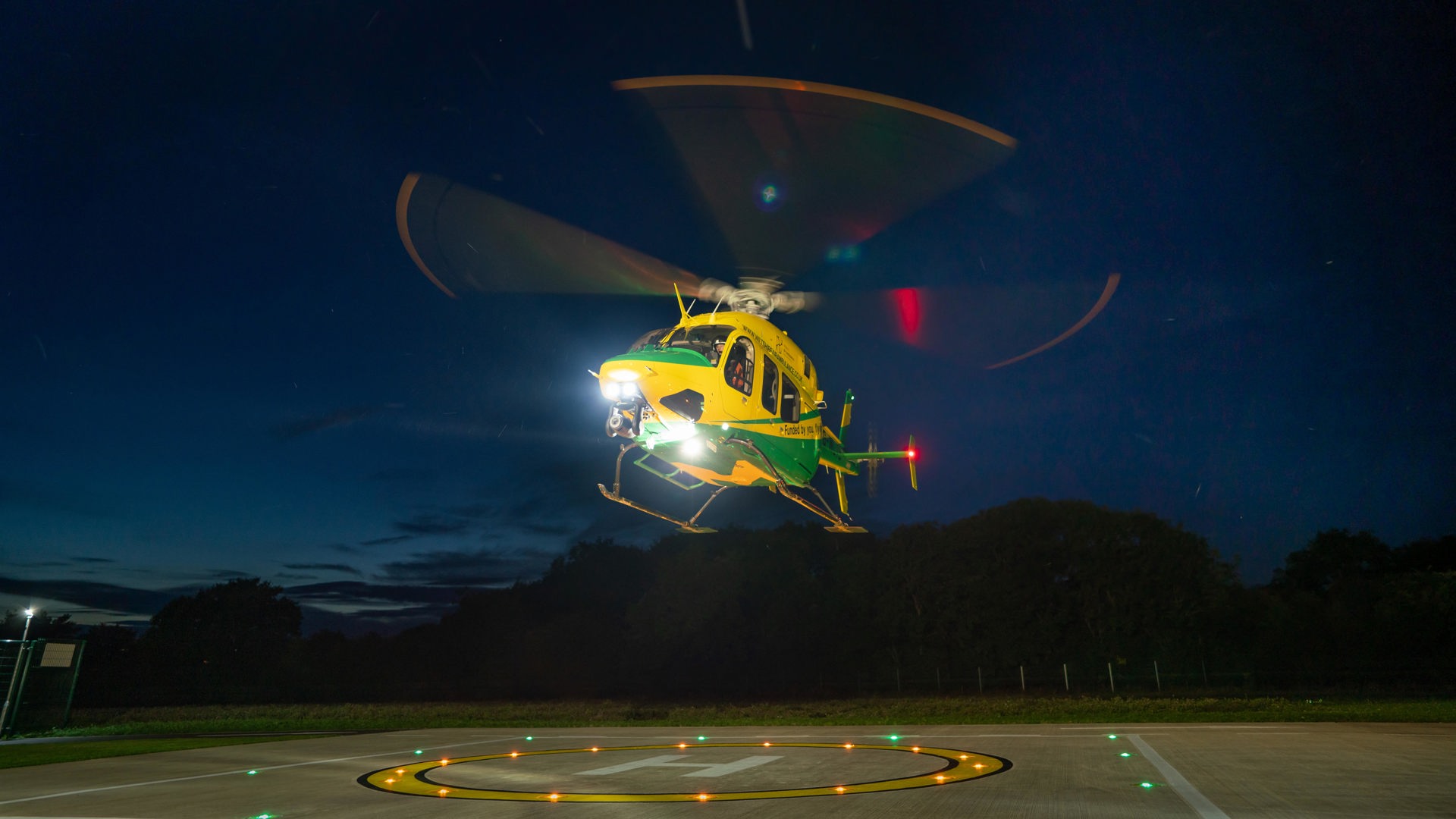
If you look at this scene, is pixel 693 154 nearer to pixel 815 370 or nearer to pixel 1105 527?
pixel 815 370

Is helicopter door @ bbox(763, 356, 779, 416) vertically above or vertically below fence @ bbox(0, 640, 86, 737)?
above

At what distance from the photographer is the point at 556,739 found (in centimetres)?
1625

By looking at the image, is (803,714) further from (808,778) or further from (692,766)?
(808,778)

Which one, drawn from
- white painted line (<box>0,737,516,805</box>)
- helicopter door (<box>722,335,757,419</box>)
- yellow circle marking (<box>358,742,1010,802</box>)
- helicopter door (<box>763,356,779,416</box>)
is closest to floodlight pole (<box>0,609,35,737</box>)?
white painted line (<box>0,737,516,805</box>)

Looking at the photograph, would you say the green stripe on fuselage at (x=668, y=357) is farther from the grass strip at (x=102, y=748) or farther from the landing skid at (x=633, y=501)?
the grass strip at (x=102, y=748)

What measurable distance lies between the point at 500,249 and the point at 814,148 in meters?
4.71

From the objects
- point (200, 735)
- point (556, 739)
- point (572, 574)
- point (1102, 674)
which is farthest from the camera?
point (572, 574)

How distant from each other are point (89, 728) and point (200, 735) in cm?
623

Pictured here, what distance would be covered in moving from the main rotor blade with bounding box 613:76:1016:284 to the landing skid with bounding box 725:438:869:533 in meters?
4.24

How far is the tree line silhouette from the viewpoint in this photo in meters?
34.9

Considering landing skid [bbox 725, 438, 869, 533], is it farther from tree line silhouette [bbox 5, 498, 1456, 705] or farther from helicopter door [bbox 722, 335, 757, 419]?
tree line silhouette [bbox 5, 498, 1456, 705]

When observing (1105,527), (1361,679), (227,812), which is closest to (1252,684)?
(1361,679)

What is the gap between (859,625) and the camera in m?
42.4

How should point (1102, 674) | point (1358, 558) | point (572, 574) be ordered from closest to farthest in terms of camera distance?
point (1102, 674), point (1358, 558), point (572, 574)
